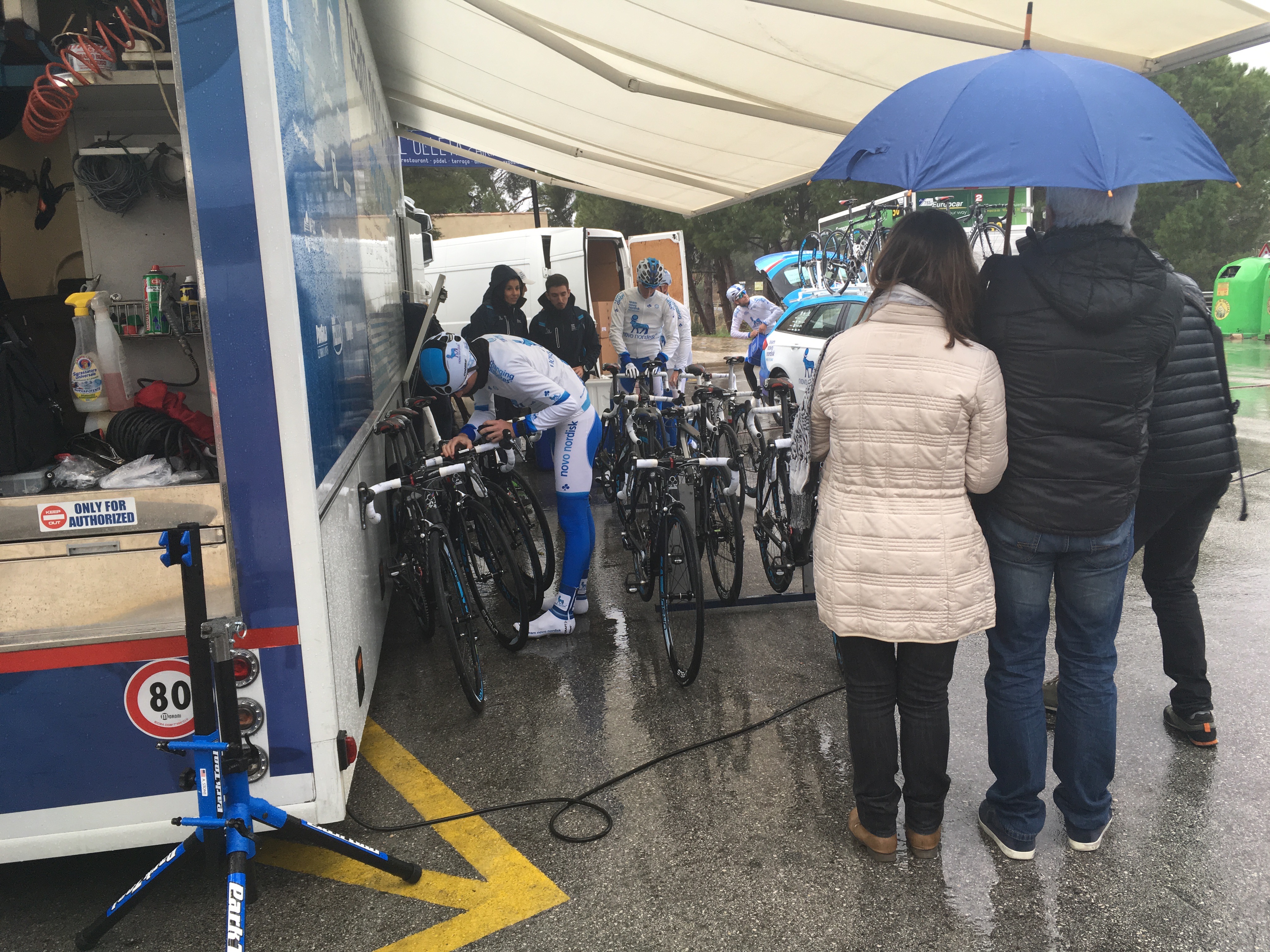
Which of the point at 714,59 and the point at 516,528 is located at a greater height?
the point at 714,59

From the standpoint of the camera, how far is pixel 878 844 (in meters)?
2.98

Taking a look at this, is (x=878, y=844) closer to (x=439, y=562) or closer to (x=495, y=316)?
(x=439, y=562)

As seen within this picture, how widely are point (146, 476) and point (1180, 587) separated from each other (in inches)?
152

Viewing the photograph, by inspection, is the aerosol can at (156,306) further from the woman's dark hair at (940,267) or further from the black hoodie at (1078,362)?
the black hoodie at (1078,362)

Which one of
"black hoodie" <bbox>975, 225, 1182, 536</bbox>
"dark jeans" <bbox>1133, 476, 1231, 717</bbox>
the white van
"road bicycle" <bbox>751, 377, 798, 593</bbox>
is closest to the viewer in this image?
"black hoodie" <bbox>975, 225, 1182, 536</bbox>

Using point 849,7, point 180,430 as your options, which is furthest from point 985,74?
point 180,430

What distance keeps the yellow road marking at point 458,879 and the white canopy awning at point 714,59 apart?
366 cm

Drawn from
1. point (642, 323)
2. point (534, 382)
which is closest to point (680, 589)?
point (534, 382)

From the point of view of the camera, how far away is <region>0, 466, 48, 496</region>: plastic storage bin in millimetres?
3029

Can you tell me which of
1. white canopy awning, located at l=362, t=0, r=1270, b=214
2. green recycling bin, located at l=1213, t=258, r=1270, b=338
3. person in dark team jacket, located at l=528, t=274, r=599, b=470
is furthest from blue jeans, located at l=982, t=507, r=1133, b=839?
green recycling bin, located at l=1213, t=258, r=1270, b=338

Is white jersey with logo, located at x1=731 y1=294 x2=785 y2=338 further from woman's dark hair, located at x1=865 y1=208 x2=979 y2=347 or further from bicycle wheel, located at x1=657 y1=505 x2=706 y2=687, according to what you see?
woman's dark hair, located at x1=865 y1=208 x2=979 y2=347

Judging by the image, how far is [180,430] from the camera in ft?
11.0

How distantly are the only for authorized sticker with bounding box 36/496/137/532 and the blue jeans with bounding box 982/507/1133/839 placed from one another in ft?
8.98

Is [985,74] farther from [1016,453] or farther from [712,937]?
[712,937]
